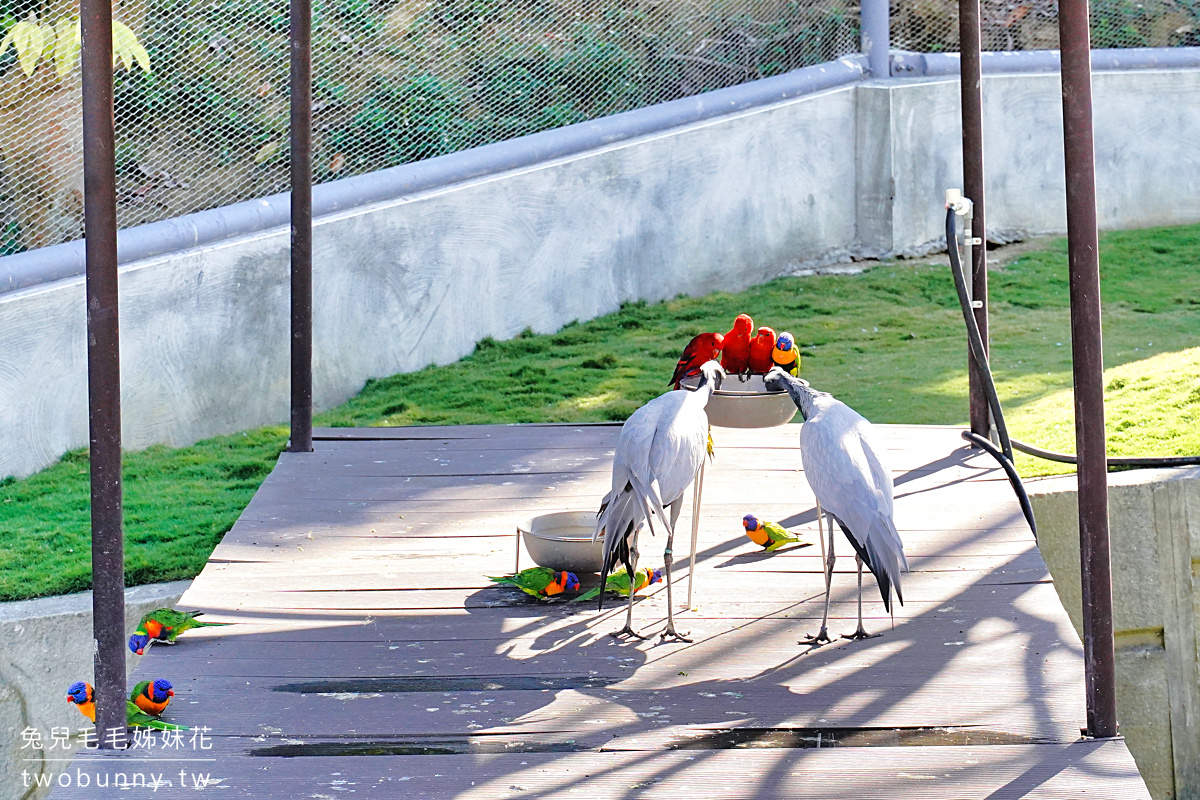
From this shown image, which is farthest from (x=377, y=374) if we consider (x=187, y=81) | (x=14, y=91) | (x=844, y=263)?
(x=844, y=263)

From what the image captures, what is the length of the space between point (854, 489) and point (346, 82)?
4.31 meters

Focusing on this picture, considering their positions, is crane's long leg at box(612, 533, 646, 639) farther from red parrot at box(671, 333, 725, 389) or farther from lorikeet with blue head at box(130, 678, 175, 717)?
lorikeet with blue head at box(130, 678, 175, 717)

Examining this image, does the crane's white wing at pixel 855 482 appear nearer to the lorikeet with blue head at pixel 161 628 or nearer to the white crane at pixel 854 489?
the white crane at pixel 854 489

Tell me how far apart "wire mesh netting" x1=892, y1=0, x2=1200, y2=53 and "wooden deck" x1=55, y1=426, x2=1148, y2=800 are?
4.98 m

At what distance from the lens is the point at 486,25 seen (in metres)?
6.63

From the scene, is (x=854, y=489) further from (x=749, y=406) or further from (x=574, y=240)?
(x=574, y=240)

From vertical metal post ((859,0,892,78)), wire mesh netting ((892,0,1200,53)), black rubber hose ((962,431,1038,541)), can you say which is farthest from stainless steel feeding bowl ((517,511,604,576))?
wire mesh netting ((892,0,1200,53))

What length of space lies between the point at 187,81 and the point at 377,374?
1591mm

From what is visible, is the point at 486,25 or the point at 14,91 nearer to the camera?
the point at 14,91

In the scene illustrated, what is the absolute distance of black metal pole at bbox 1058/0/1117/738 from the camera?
2385 mm

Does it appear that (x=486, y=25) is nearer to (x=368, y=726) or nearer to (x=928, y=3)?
(x=928, y=3)

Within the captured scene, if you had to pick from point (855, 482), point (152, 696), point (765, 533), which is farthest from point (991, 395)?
point (152, 696)

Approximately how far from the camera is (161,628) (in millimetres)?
2812

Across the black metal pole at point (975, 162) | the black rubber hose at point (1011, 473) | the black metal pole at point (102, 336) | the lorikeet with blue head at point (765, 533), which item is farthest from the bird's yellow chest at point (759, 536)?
the black metal pole at point (102, 336)
